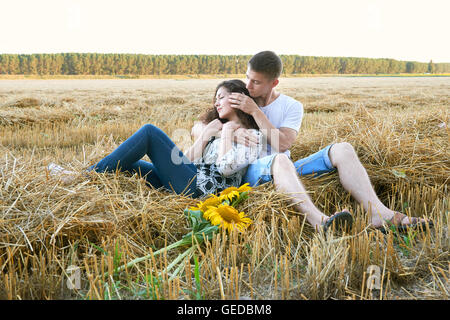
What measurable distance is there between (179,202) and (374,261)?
3.89 ft

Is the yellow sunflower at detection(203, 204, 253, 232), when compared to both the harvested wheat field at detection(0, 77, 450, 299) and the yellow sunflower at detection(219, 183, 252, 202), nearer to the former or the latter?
→ the harvested wheat field at detection(0, 77, 450, 299)

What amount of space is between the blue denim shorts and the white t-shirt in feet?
1.03

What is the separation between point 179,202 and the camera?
2.29 metres

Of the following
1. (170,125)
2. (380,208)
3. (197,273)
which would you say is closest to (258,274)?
(197,273)

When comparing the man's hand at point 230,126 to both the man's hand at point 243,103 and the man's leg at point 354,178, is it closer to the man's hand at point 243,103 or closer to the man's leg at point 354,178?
the man's hand at point 243,103

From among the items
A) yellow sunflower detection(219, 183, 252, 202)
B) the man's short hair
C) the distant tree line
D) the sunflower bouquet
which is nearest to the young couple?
the man's short hair

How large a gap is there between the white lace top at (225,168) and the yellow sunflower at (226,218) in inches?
20.3

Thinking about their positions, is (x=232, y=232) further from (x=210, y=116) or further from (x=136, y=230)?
(x=210, y=116)

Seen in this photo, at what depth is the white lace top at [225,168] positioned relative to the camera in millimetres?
2424

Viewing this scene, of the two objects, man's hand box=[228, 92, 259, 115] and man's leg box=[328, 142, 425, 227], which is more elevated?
man's hand box=[228, 92, 259, 115]

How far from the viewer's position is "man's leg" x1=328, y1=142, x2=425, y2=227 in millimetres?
2195

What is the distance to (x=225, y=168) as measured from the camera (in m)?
2.41

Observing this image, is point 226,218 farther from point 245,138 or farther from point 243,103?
point 243,103

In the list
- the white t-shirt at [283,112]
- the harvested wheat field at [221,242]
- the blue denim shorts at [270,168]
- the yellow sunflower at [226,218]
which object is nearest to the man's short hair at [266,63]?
the white t-shirt at [283,112]
